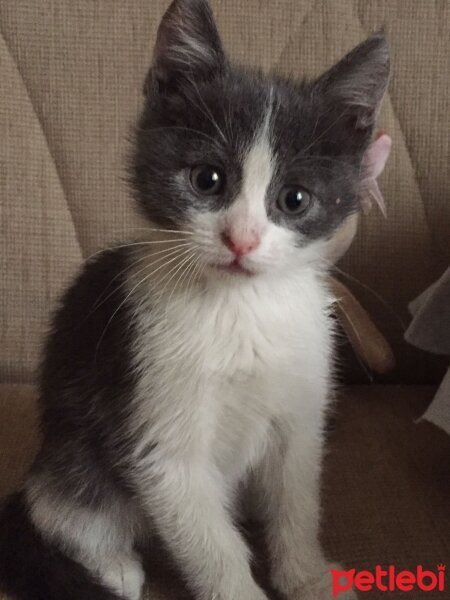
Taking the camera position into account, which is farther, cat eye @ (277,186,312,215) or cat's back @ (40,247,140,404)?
cat's back @ (40,247,140,404)

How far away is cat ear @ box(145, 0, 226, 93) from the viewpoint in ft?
2.76

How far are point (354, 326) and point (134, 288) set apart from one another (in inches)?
20.7

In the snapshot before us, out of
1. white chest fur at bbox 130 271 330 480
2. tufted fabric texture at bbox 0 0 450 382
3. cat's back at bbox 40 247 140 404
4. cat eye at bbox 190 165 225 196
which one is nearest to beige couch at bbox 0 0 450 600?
tufted fabric texture at bbox 0 0 450 382

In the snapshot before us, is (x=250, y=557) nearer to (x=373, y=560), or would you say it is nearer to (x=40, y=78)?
(x=373, y=560)

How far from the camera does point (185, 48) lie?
86 cm

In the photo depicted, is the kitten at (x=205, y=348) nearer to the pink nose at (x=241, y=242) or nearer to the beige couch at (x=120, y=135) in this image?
the pink nose at (x=241, y=242)

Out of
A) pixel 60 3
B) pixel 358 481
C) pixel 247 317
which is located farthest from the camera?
pixel 60 3

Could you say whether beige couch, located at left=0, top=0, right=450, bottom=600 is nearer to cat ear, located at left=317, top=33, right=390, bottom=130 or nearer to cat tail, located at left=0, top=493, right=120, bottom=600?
cat tail, located at left=0, top=493, right=120, bottom=600

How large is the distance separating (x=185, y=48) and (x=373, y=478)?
689 mm

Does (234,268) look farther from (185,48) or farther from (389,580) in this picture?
(389,580)

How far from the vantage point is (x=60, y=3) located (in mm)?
1403

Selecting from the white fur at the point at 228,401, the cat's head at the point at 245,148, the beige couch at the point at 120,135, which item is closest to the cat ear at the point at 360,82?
the cat's head at the point at 245,148

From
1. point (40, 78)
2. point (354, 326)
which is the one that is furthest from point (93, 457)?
point (40, 78)

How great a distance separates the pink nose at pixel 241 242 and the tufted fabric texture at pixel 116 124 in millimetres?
648
